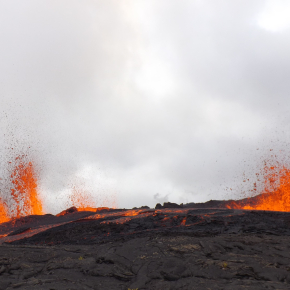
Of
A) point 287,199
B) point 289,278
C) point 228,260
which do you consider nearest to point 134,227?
point 228,260

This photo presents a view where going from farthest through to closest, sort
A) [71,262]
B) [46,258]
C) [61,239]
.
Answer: [61,239]
[46,258]
[71,262]

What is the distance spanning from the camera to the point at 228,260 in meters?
10.4

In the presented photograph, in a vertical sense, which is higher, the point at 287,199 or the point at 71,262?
the point at 287,199

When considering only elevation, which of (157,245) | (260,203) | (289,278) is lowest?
(289,278)

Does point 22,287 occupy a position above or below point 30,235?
below

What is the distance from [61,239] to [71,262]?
313 inches

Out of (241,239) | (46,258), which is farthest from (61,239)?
(241,239)

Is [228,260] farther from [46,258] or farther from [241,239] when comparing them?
[46,258]

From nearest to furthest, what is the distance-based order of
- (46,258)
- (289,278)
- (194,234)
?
(289,278) < (46,258) < (194,234)

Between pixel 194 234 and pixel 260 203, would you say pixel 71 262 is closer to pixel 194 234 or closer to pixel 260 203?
pixel 194 234

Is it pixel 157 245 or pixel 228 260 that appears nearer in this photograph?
pixel 228 260

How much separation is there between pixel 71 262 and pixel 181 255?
4.44 metres

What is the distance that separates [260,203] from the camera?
38.6 m

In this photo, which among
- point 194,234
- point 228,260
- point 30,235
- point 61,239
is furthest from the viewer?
point 30,235
